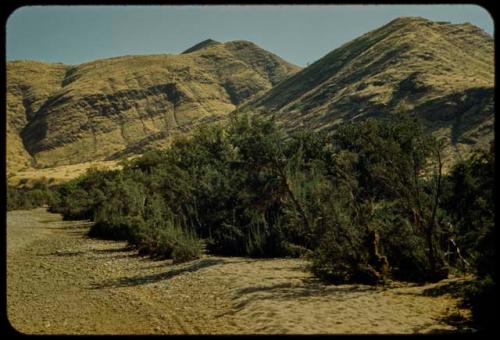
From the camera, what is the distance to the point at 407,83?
74.9 metres

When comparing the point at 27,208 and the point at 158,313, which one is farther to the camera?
the point at 27,208

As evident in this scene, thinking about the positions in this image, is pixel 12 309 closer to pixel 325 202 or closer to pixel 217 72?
pixel 325 202

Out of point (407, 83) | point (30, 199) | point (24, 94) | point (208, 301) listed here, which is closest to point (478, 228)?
point (208, 301)

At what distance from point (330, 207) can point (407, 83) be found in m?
66.9

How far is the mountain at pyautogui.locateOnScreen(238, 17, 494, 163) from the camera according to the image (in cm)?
5994

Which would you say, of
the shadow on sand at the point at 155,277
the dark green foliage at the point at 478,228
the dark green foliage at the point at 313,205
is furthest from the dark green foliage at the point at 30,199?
the dark green foliage at the point at 478,228

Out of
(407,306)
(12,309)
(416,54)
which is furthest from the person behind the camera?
(416,54)

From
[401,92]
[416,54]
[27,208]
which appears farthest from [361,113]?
[27,208]

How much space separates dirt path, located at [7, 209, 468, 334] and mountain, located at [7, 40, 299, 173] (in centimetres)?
9571

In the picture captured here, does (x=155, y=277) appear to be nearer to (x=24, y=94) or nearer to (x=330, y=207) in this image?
(x=330, y=207)

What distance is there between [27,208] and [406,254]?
183ft

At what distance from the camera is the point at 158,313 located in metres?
9.95

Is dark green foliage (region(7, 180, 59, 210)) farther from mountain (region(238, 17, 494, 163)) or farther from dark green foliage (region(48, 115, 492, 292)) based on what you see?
mountain (region(238, 17, 494, 163))

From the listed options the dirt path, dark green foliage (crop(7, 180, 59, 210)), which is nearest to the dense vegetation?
the dirt path
